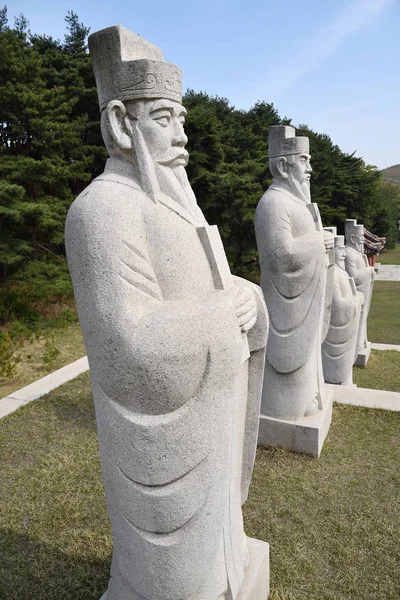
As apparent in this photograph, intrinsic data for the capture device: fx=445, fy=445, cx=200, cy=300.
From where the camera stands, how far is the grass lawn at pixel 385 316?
1054 centimetres

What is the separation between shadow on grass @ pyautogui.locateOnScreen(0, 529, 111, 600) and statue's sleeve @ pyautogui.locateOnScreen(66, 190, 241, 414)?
1.96 meters

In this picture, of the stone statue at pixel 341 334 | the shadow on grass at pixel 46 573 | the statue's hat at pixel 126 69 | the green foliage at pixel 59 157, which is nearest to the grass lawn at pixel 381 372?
the stone statue at pixel 341 334

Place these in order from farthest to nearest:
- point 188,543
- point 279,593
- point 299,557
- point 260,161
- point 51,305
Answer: point 260,161, point 51,305, point 299,557, point 279,593, point 188,543

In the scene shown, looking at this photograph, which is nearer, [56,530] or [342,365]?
[56,530]

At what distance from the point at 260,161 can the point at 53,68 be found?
7904 millimetres

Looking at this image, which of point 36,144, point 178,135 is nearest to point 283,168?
point 178,135

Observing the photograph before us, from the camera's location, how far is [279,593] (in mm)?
2879

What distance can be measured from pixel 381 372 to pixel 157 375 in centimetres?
691

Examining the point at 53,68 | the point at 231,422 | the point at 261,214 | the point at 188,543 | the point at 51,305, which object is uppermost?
the point at 53,68

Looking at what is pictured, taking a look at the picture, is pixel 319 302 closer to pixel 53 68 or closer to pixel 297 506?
pixel 297 506

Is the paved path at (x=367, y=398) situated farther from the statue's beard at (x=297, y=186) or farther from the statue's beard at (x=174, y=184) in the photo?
the statue's beard at (x=174, y=184)

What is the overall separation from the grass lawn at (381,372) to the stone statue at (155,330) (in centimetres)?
572

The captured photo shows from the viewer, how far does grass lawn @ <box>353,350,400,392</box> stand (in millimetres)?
7122

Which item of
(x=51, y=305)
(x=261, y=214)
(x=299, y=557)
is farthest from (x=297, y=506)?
(x=51, y=305)
